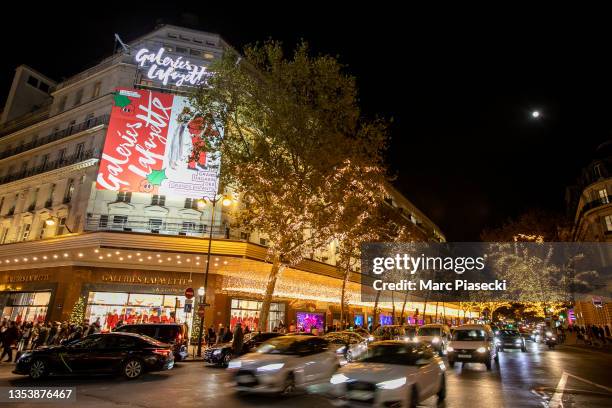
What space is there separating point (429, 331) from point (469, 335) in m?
5.61

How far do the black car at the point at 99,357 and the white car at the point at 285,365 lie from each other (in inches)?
173

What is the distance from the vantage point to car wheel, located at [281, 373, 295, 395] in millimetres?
9929

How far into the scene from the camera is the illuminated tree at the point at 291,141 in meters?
21.0

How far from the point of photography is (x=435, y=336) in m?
23.0

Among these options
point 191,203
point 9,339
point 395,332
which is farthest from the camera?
point 191,203

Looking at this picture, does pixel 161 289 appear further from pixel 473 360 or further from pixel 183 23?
pixel 183 23

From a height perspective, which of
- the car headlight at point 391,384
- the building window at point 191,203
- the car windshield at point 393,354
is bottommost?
the car headlight at point 391,384

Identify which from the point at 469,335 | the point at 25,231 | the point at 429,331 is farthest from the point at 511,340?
the point at 25,231

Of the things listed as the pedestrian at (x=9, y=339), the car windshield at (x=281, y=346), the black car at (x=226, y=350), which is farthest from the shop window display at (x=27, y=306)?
the car windshield at (x=281, y=346)

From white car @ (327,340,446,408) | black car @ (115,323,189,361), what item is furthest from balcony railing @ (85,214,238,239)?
white car @ (327,340,446,408)

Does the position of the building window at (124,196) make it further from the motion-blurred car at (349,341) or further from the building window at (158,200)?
the motion-blurred car at (349,341)

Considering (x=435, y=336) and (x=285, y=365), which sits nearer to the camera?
(x=285, y=365)

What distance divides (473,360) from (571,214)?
216 ft

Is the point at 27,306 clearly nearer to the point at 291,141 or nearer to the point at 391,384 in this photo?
the point at 291,141
